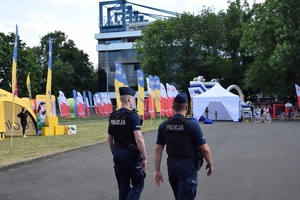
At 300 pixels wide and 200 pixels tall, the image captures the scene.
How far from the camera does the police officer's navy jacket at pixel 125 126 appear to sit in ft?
17.1

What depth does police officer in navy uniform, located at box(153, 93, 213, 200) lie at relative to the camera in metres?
4.34

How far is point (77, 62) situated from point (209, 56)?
40067 millimetres

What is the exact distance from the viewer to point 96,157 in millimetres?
12633

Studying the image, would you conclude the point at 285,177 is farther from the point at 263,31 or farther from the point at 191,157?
the point at 263,31

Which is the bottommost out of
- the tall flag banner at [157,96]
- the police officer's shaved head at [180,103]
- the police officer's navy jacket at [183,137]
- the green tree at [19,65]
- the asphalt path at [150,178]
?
the asphalt path at [150,178]

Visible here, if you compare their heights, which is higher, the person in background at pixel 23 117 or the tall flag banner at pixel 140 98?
the tall flag banner at pixel 140 98

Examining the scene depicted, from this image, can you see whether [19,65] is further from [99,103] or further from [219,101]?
[219,101]

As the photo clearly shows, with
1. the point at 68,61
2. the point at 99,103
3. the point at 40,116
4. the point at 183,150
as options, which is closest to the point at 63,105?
the point at 99,103

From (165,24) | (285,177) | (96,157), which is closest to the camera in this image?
(285,177)

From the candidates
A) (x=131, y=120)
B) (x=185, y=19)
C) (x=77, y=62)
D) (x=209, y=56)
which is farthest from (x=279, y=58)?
(x=77, y=62)

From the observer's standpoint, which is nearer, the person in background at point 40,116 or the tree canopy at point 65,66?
the person in background at point 40,116

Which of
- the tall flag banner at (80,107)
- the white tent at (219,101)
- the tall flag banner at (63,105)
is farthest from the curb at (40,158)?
the tall flag banner at (80,107)

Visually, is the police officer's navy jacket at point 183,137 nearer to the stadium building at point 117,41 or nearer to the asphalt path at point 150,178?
the asphalt path at point 150,178

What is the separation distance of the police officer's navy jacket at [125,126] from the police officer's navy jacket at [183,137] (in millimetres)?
814
